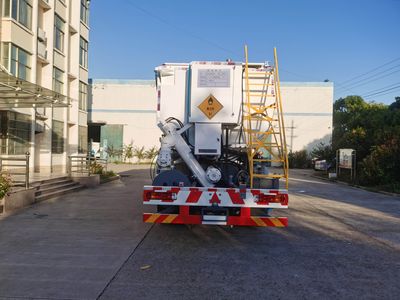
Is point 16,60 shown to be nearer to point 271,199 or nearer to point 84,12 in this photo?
point 84,12

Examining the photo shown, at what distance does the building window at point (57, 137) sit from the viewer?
70.8 feet

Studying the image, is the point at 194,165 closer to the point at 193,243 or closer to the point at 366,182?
the point at 193,243

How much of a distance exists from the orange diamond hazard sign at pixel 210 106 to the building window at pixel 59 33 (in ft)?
55.9

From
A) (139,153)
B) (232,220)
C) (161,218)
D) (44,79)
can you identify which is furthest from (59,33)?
(139,153)

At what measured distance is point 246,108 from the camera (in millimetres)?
7578

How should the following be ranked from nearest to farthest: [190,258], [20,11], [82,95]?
1. [190,258]
2. [20,11]
3. [82,95]

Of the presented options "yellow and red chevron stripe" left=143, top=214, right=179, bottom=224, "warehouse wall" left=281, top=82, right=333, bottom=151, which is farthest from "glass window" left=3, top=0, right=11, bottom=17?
"warehouse wall" left=281, top=82, right=333, bottom=151

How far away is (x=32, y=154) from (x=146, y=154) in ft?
91.6

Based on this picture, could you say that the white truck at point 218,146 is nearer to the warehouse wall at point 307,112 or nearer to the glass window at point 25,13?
the glass window at point 25,13

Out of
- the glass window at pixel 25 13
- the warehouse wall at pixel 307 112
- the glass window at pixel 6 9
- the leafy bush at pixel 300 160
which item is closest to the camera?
the glass window at pixel 6 9

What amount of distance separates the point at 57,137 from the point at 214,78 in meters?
16.8

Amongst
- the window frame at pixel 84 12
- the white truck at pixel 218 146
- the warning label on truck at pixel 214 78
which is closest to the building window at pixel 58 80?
the window frame at pixel 84 12

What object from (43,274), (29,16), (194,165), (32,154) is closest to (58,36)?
(29,16)

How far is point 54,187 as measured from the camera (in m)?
14.2
